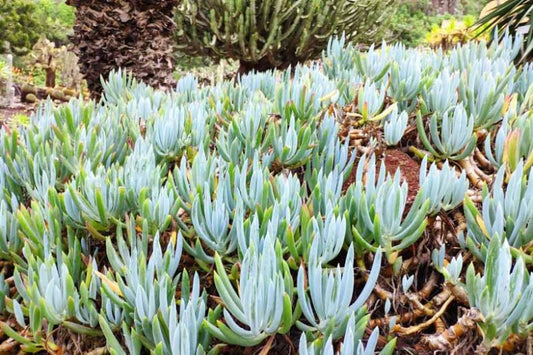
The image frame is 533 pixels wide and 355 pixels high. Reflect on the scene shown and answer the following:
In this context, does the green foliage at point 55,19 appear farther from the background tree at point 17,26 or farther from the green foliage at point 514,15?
the green foliage at point 514,15

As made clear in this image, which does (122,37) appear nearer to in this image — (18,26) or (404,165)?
(404,165)

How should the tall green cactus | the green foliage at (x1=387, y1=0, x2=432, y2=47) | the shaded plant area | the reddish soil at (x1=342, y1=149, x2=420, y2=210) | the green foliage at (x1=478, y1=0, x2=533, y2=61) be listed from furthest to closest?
the green foliage at (x1=387, y1=0, x2=432, y2=47)
the tall green cactus
the green foliage at (x1=478, y1=0, x2=533, y2=61)
the reddish soil at (x1=342, y1=149, x2=420, y2=210)
the shaded plant area

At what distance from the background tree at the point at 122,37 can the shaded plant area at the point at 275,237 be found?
419 cm

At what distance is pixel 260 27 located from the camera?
38.1ft

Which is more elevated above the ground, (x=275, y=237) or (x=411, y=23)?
(x=411, y=23)

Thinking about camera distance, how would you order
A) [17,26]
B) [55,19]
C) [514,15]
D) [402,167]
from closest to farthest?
[402,167], [514,15], [17,26], [55,19]

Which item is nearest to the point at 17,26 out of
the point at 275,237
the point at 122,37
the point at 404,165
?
the point at 122,37

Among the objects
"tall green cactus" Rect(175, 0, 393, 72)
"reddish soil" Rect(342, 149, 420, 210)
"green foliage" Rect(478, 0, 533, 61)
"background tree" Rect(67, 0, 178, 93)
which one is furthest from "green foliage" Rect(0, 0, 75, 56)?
"reddish soil" Rect(342, 149, 420, 210)

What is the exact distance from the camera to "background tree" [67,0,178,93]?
6.00m

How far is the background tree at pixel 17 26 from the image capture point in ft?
62.0

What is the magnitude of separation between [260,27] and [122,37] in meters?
5.90

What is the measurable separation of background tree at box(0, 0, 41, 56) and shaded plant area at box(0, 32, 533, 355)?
63.7 feet

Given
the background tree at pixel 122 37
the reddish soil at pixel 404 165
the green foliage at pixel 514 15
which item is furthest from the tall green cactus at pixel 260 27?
the reddish soil at pixel 404 165

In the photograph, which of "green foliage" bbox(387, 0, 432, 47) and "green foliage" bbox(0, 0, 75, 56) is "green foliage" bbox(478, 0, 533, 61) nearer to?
"green foliage" bbox(0, 0, 75, 56)
